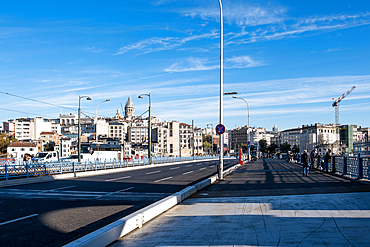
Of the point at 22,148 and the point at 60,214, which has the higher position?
the point at 60,214

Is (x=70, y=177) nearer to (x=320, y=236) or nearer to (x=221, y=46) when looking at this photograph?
(x=221, y=46)

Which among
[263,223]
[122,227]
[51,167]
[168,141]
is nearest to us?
[122,227]

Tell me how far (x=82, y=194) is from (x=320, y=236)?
9944 mm

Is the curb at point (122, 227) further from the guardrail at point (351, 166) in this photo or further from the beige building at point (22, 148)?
the beige building at point (22, 148)

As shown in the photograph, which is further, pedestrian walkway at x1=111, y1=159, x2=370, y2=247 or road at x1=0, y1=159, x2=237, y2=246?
road at x1=0, y1=159, x2=237, y2=246

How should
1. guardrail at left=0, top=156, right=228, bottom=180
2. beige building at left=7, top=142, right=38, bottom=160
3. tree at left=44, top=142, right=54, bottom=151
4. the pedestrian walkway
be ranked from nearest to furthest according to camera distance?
the pedestrian walkway, guardrail at left=0, top=156, right=228, bottom=180, beige building at left=7, top=142, right=38, bottom=160, tree at left=44, top=142, right=54, bottom=151

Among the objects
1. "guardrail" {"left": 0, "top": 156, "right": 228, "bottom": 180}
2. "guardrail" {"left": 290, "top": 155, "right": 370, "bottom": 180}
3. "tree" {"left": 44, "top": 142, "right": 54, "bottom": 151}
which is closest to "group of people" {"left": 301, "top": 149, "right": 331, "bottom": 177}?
"guardrail" {"left": 290, "top": 155, "right": 370, "bottom": 180}

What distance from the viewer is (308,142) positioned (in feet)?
415

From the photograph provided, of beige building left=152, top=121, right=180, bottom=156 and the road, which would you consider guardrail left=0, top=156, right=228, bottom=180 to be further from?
beige building left=152, top=121, right=180, bottom=156

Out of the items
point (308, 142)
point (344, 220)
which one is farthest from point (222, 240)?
point (308, 142)

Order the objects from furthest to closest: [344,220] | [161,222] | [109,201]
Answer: [109,201], [161,222], [344,220]

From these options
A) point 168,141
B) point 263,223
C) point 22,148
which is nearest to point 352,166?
point 263,223

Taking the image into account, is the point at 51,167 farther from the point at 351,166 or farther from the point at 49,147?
the point at 49,147

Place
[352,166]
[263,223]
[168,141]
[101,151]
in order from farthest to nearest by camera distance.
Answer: [168,141]
[101,151]
[352,166]
[263,223]
